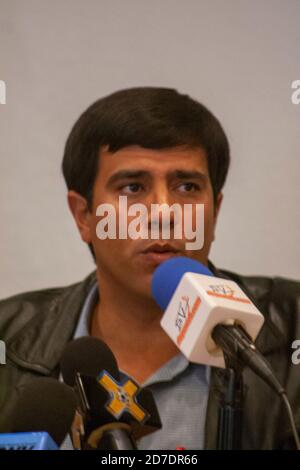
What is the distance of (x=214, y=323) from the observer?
4.09 feet

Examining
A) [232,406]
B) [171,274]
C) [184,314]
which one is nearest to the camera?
[232,406]

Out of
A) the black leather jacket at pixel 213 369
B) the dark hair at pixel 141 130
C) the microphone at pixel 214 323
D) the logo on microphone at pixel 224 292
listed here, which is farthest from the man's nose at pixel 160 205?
the logo on microphone at pixel 224 292

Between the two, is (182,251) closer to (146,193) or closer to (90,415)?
(146,193)

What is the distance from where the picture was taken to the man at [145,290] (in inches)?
72.2

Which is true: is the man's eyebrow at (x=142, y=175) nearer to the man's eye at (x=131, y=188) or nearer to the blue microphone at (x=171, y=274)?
the man's eye at (x=131, y=188)

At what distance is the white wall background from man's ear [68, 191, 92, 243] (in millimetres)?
20

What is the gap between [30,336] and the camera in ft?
6.31

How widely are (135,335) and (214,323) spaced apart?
0.68 metres

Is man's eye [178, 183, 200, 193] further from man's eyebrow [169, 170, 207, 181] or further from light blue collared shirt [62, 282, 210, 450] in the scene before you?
light blue collared shirt [62, 282, 210, 450]

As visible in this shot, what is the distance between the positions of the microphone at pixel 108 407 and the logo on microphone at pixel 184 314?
0.15 metres
